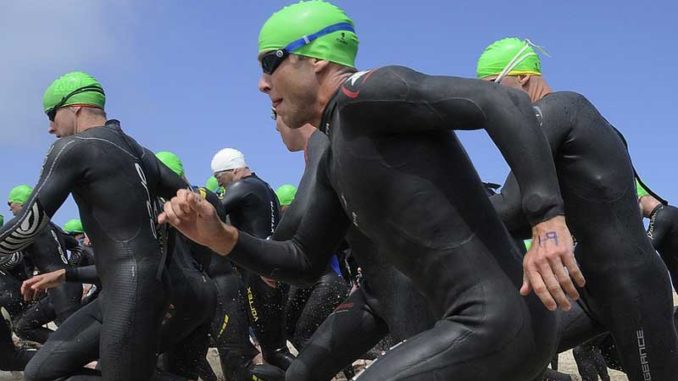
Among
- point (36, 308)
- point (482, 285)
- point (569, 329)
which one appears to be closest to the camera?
point (482, 285)

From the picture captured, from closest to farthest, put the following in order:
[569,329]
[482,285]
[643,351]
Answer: [482,285] → [643,351] → [569,329]

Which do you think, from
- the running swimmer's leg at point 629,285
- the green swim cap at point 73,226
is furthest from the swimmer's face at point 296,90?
the green swim cap at point 73,226

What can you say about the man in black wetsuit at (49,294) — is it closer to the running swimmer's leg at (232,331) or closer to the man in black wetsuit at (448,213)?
the running swimmer's leg at (232,331)

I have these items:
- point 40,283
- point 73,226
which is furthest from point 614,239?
point 73,226

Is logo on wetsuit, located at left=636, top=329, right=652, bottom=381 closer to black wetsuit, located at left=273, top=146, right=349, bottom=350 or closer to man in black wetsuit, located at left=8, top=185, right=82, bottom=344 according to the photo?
black wetsuit, located at left=273, top=146, right=349, bottom=350

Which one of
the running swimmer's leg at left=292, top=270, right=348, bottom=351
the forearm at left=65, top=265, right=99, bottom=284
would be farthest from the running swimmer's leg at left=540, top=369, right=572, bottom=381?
Answer: the forearm at left=65, top=265, right=99, bottom=284

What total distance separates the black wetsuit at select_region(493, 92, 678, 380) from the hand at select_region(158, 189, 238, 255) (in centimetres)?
168

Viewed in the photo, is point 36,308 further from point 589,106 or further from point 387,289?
point 589,106

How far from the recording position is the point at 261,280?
29.1ft

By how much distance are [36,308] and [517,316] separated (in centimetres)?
1045

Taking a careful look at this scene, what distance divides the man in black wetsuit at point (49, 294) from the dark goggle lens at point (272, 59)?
22.1ft

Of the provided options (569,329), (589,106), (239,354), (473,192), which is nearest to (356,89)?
(473,192)

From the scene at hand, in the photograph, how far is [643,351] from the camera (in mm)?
4121

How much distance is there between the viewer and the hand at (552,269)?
8.17ft
